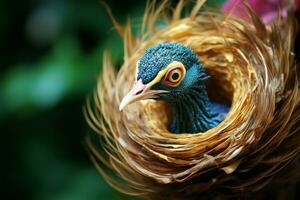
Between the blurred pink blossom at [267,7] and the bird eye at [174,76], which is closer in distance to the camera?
the bird eye at [174,76]

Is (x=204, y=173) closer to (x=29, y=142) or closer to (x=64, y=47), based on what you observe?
(x=64, y=47)

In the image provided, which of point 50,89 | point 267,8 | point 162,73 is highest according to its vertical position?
point 267,8

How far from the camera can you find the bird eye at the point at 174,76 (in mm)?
1177

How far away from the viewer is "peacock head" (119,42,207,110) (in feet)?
3.84

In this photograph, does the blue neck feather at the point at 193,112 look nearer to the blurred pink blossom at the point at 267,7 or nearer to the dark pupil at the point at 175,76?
the dark pupil at the point at 175,76

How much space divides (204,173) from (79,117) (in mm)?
1142

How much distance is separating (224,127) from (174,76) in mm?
130

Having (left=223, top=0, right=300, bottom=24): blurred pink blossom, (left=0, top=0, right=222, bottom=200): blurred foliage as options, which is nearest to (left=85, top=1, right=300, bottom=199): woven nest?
(left=223, top=0, right=300, bottom=24): blurred pink blossom

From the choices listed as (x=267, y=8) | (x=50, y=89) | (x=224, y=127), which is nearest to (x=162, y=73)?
(x=224, y=127)

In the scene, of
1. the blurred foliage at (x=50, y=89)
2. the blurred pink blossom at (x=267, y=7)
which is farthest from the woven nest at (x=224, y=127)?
the blurred foliage at (x=50, y=89)

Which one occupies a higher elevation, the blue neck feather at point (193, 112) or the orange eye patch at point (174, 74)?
the orange eye patch at point (174, 74)

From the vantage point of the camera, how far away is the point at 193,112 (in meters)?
1.25

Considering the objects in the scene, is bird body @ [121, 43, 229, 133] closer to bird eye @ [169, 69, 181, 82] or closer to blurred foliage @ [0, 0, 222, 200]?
bird eye @ [169, 69, 181, 82]

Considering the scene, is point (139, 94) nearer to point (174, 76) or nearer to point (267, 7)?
point (174, 76)
